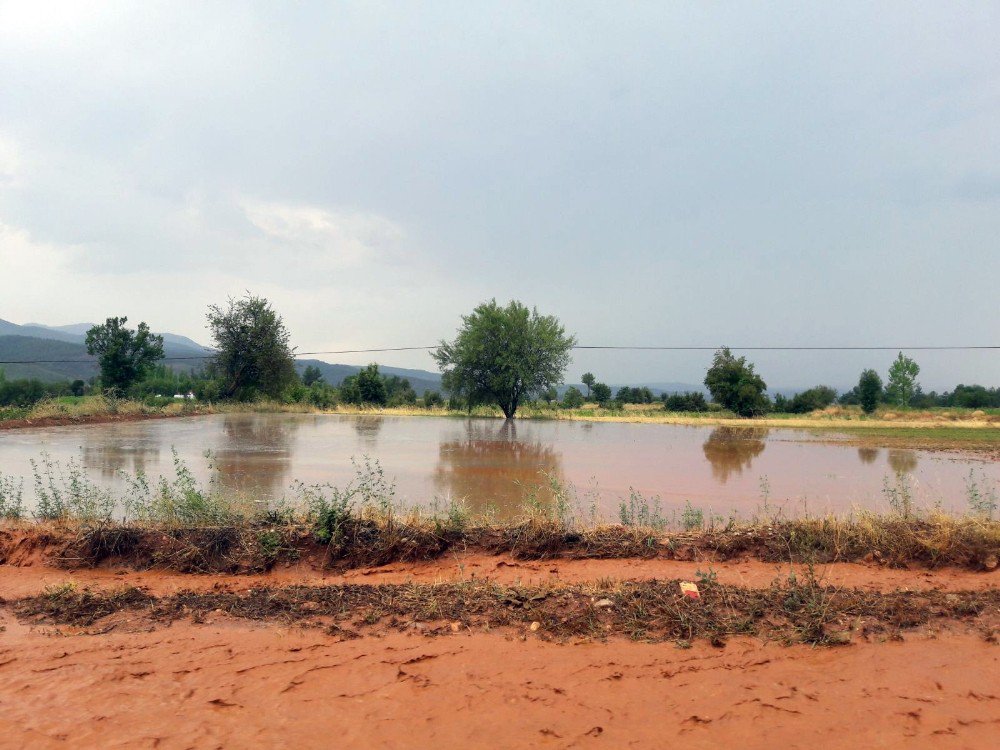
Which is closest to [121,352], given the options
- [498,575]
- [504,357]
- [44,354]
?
[504,357]

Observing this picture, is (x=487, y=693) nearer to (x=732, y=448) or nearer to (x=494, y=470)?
(x=494, y=470)

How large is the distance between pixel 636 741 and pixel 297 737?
6.38ft

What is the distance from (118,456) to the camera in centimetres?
1630

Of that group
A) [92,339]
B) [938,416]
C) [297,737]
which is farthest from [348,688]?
[938,416]

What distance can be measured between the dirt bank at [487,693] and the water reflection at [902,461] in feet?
43.2

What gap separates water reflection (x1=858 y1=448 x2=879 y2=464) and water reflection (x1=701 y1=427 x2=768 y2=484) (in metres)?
2.97

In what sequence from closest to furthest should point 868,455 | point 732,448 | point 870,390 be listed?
point 868,455 → point 732,448 → point 870,390

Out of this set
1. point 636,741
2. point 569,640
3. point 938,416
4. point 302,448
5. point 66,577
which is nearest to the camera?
point 636,741

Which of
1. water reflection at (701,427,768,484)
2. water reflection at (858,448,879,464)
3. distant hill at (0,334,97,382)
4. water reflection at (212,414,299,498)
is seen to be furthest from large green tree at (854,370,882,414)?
distant hill at (0,334,97,382)

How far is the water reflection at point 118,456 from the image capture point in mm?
13922

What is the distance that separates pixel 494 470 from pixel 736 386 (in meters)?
35.4

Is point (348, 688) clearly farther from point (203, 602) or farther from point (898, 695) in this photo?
point (898, 695)

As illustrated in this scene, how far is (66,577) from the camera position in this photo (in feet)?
22.9

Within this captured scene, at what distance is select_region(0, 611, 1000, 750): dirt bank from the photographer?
357cm
